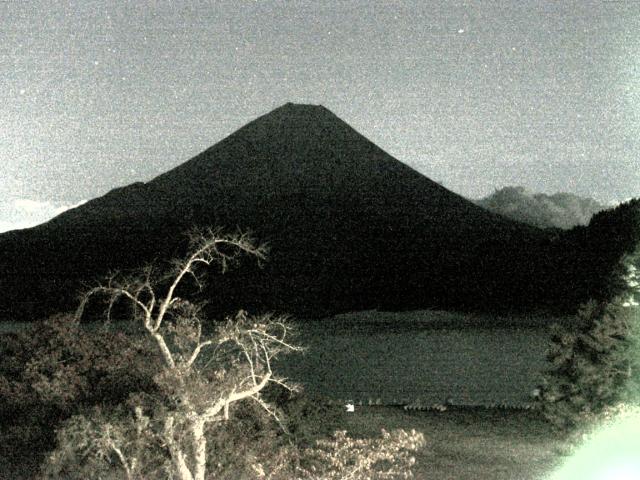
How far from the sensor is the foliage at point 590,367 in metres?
12.5

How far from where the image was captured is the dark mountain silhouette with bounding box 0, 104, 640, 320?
40.4 m

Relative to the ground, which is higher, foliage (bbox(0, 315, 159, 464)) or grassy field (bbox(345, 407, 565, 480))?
foliage (bbox(0, 315, 159, 464))

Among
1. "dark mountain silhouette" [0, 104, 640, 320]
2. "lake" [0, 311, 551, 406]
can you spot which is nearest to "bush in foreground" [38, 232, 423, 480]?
"lake" [0, 311, 551, 406]

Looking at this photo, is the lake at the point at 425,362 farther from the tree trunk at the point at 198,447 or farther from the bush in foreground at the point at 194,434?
the tree trunk at the point at 198,447

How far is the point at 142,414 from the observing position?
9.52 m

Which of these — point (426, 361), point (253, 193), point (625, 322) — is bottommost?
point (426, 361)

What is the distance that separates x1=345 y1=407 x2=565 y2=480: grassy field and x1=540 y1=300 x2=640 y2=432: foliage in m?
0.56

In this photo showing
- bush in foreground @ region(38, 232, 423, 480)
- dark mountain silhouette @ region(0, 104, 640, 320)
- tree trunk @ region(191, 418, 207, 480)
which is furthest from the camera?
dark mountain silhouette @ region(0, 104, 640, 320)

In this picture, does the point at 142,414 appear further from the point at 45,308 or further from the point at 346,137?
the point at 346,137

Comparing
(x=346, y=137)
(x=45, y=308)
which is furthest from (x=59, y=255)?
(x=346, y=137)

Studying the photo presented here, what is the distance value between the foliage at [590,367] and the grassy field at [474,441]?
56 centimetres

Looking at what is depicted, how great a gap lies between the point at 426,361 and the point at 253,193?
54639mm

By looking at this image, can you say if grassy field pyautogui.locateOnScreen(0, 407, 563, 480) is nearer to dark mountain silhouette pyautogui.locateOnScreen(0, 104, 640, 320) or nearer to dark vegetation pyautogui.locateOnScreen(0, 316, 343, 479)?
dark vegetation pyautogui.locateOnScreen(0, 316, 343, 479)

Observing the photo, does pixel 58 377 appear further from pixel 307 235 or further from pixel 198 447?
pixel 307 235
